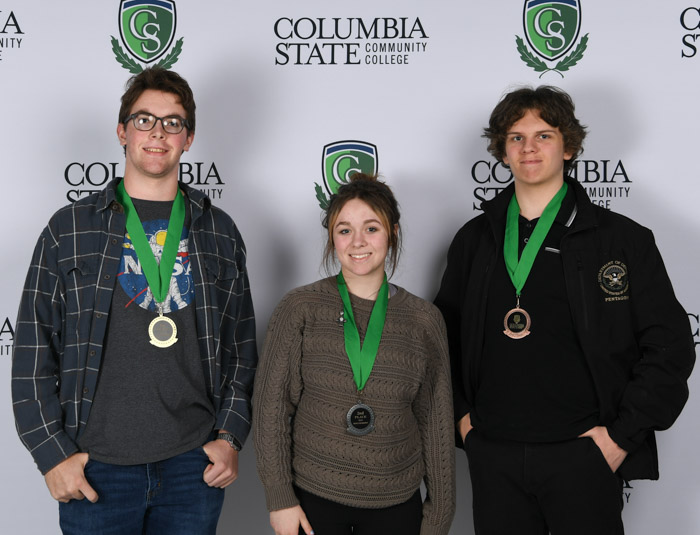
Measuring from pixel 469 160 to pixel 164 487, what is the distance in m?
1.73

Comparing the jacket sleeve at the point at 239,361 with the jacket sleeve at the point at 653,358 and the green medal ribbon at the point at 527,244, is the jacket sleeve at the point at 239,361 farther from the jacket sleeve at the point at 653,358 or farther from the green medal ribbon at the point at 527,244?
the jacket sleeve at the point at 653,358

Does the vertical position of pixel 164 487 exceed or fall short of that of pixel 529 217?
it falls short

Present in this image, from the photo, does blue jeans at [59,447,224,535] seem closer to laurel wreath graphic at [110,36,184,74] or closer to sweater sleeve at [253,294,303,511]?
sweater sleeve at [253,294,303,511]

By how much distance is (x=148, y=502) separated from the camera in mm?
1878

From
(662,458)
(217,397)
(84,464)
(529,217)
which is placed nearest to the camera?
(84,464)

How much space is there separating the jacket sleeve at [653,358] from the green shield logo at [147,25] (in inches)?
80.0

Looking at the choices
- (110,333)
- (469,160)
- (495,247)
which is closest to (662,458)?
(495,247)

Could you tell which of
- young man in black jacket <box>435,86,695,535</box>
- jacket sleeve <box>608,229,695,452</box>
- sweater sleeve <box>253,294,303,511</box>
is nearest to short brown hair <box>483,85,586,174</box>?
young man in black jacket <box>435,86,695,535</box>

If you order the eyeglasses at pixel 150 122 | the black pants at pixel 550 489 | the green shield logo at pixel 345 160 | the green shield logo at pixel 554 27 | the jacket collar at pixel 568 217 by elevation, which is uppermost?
the green shield logo at pixel 554 27

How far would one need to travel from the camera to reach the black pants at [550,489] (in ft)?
6.57

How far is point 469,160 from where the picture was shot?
9.11ft

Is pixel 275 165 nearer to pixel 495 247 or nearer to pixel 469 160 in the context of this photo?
pixel 469 160

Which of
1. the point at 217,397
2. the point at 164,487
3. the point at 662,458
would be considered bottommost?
the point at 662,458

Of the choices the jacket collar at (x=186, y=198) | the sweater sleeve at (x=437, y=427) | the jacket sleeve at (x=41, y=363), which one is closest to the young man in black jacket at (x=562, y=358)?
the sweater sleeve at (x=437, y=427)
